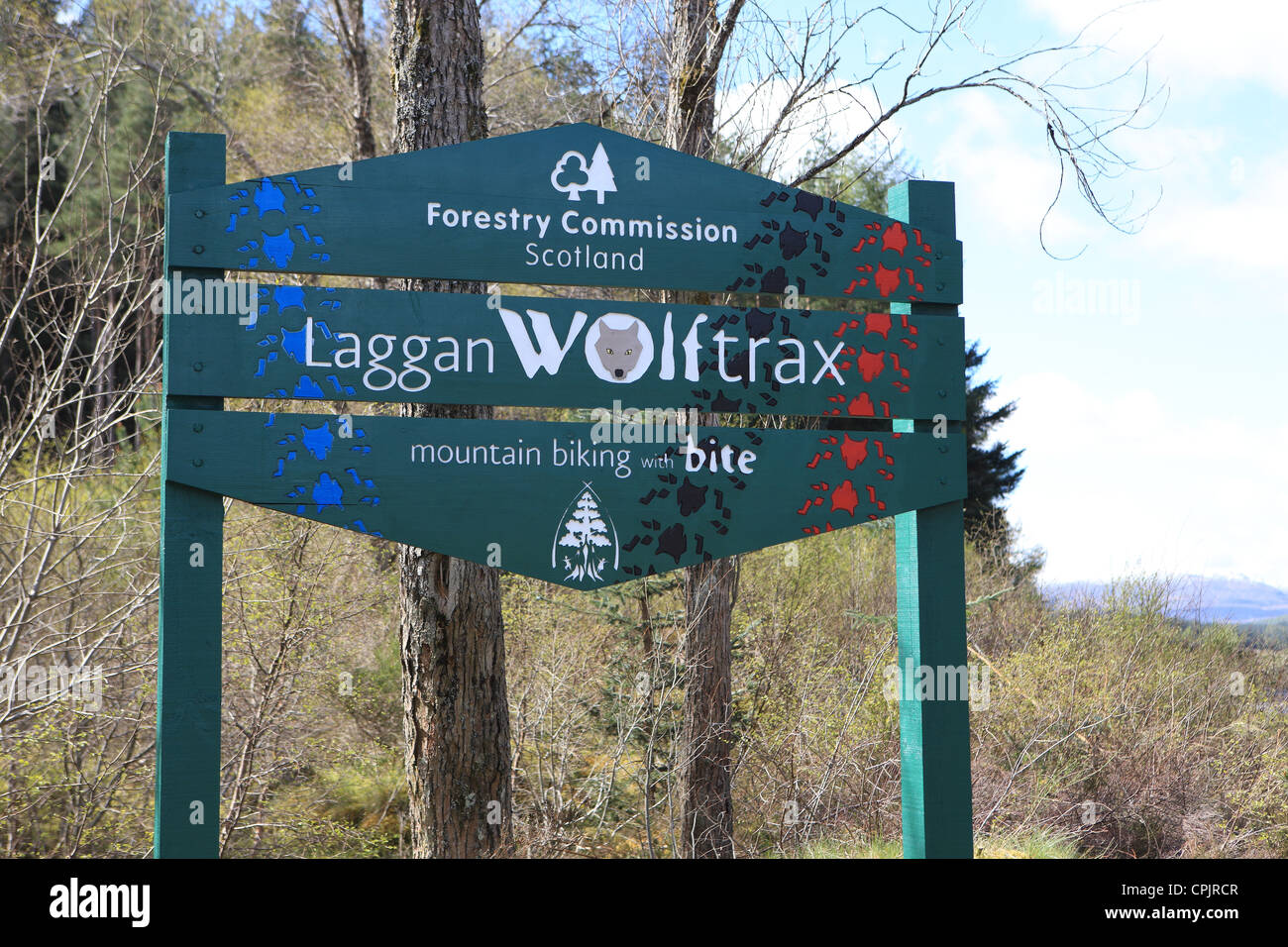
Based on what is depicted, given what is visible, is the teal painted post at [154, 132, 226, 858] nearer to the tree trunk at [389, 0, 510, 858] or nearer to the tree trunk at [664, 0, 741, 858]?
the tree trunk at [389, 0, 510, 858]

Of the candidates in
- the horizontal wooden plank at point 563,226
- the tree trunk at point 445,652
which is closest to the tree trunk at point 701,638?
the tree trunk at point 445,652

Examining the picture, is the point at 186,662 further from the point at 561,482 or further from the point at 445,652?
the point at 445,652

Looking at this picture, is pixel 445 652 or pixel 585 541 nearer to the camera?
pixel 585 541

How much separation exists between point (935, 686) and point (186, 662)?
2062mm

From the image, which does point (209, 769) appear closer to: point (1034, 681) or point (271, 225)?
point (271, 225)

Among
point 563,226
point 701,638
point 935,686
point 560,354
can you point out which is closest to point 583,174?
point 563,226

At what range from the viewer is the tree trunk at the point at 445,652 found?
185 inches

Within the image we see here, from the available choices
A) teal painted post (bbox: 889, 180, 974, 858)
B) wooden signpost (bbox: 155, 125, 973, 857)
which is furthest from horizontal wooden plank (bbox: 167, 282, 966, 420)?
teal painted post (bbox: 889, 180, 974, 858)

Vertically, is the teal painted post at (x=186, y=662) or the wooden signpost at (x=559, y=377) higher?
the wooden signpost at (x=559, y=377)

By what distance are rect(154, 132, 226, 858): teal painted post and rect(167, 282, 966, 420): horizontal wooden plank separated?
19cm

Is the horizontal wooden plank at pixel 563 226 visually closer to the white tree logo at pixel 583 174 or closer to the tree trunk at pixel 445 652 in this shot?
the white tree logo at pixel 583 174

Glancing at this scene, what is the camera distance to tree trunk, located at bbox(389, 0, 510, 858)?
15.4ft

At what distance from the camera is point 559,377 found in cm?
284

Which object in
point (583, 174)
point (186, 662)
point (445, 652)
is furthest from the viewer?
point (445, 652)
